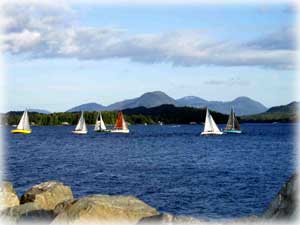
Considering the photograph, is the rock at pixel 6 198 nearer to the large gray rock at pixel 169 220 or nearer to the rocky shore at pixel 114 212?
the rocky shore at pixel 114 212

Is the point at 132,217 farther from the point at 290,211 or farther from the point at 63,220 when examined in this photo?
the point at 290,211

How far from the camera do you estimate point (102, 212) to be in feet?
41.5

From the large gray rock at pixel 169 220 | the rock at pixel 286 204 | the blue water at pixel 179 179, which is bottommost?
the blue water at pixel 179 179

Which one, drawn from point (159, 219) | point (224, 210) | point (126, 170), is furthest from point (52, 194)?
point (126, 170)

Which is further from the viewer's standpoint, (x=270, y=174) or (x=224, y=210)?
(x=270, y=174)

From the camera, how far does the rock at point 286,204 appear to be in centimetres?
1088

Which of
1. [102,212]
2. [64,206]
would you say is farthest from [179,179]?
[102,212]

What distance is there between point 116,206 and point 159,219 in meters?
1.30

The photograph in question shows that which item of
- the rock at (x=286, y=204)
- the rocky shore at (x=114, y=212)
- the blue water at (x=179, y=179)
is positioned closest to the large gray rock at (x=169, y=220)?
the rocky shore at (x=114, y=212)

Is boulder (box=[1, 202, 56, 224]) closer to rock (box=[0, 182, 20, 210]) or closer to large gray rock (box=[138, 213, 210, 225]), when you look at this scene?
rock (box=[0, 182, 20, 210])

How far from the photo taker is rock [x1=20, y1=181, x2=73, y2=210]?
1747cm

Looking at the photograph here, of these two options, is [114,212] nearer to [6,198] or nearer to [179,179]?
[6,198]

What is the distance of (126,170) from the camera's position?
153ft

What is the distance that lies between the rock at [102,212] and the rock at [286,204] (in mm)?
3206
